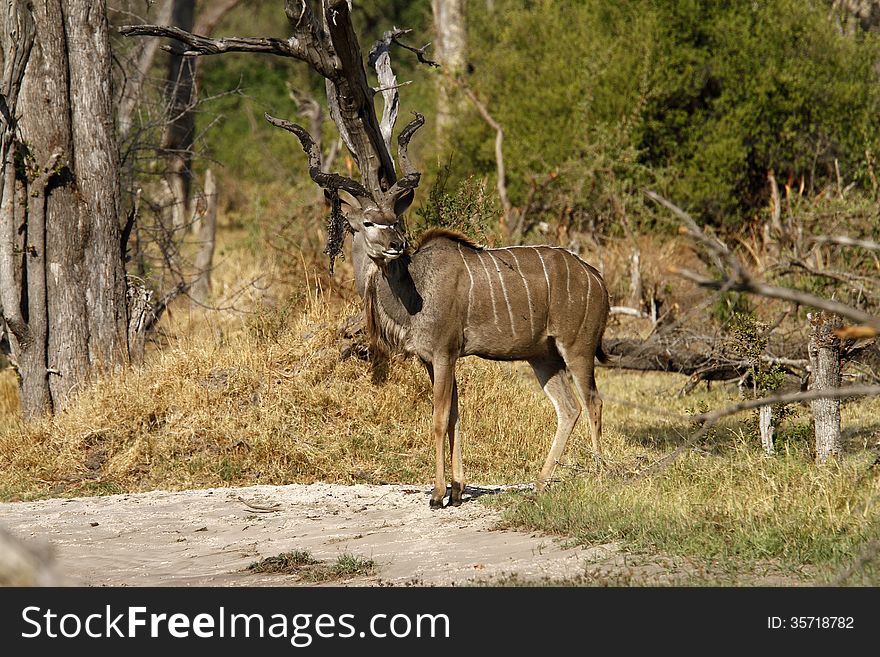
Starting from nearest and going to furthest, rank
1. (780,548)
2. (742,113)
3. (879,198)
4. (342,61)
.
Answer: (780,548), (342,61), (879,198), (742,113)

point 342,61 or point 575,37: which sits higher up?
point 575,37

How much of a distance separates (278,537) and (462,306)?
1810 mm

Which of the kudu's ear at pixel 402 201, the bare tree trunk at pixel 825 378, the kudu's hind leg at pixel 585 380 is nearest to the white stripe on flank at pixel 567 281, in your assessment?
the kudu's hind leg at pixel 585 380

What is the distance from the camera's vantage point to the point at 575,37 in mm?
16156

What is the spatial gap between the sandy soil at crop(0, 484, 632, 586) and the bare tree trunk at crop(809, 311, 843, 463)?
210cm

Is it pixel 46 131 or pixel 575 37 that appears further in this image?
pixel 575 37

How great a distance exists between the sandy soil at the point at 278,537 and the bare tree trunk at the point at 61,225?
194 centimetres

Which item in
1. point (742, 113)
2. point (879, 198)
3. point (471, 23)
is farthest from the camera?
point (471, 23)

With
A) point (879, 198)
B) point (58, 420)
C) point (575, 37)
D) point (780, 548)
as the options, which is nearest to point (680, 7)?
point (575, 37)

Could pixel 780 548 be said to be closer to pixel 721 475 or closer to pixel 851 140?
pixel 721 475

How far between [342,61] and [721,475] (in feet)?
12.3

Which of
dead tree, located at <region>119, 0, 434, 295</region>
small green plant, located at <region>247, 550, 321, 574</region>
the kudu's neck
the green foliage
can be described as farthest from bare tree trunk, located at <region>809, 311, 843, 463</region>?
the green foliage

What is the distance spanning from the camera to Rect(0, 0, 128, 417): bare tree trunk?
31.3 ft

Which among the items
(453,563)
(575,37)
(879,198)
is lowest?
(453,563)
